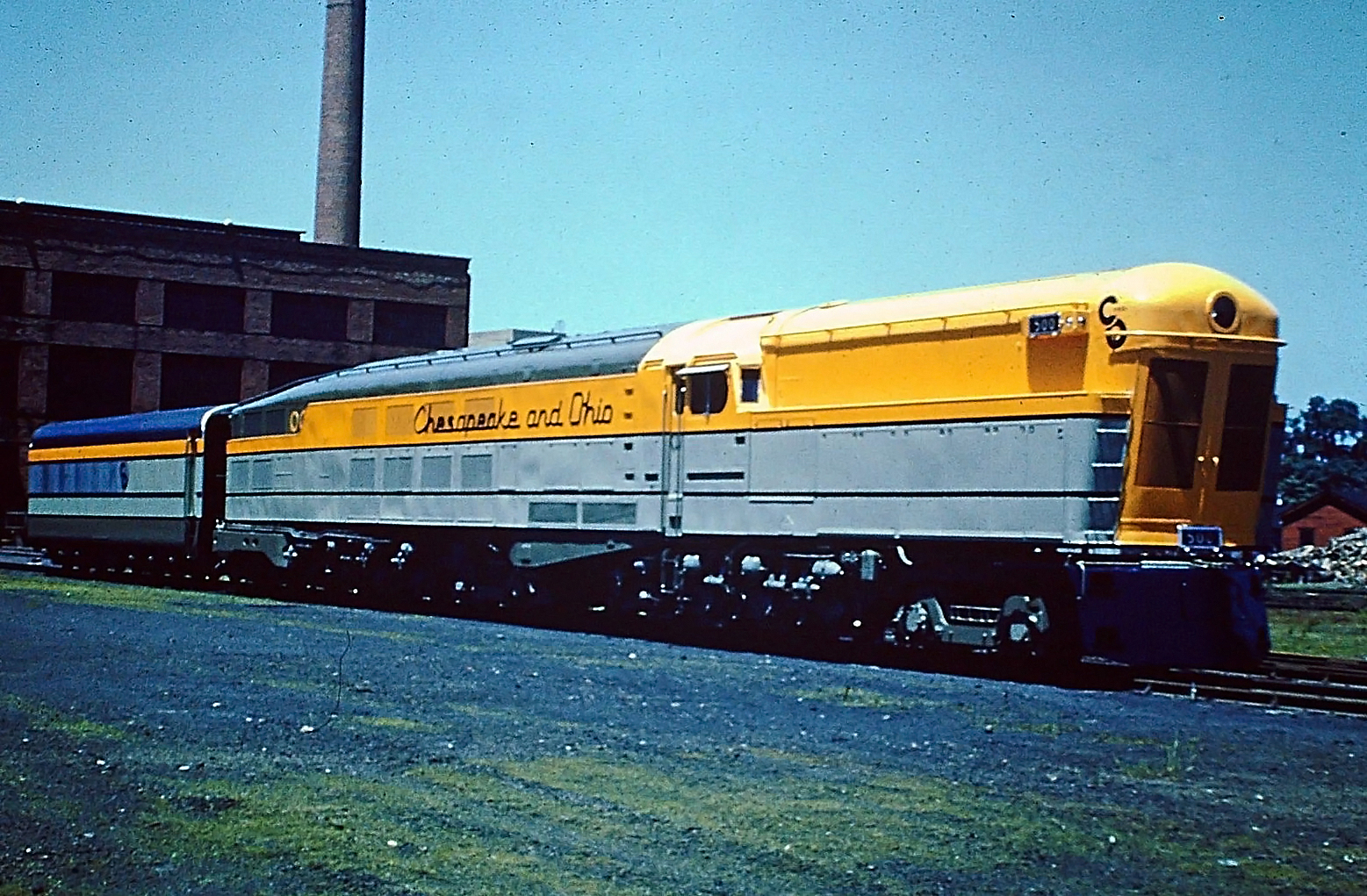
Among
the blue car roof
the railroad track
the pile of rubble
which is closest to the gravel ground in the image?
the railroad track

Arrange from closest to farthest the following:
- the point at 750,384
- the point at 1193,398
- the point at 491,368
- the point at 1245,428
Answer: the point at 1193,398, the point at 1245,428, the point at 750,384, the point at 491,368

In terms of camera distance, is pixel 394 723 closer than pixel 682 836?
No

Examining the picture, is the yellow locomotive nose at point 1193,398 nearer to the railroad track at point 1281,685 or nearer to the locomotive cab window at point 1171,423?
the locomotive cab window at point 1171,423

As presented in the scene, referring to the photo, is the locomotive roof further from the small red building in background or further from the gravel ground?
the small red building in background

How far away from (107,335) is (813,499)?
4911 centimetres

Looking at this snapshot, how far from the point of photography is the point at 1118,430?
16.3 metres

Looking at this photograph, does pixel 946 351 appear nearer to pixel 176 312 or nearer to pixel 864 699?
pixel 864 699

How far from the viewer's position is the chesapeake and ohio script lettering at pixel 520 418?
909 inches

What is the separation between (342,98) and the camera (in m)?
58.2

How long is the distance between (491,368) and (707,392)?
578 centimetres

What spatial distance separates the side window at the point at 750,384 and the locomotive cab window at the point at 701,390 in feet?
0.77

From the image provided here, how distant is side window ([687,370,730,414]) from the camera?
2078 cm

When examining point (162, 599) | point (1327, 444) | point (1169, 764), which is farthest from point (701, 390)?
point (1327, 444)

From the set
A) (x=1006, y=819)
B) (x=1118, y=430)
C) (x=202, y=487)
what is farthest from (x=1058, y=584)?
(x=202, y=487)
